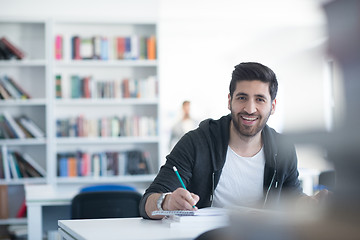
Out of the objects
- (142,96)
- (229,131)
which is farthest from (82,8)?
(229,131)

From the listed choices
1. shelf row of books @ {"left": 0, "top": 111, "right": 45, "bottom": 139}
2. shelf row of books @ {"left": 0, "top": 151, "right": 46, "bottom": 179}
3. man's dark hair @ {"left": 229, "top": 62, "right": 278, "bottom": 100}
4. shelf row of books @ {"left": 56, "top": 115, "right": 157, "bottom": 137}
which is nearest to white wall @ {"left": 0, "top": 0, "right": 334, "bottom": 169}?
man's dark hair @ {"left": 229, "top": 62, "right": 278, "bottom": 100}

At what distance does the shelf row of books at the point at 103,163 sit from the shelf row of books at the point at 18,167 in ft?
0.73

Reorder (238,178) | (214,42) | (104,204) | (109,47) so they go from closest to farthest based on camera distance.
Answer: (238,178) < (104,204) < (109,47) < (214,42)

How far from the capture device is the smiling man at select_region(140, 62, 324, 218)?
1.74 m

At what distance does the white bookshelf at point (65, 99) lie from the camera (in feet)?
16.1

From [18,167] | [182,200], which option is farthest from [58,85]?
[182,200]

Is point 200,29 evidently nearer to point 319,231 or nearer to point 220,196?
point 220,196

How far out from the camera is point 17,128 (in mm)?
4863

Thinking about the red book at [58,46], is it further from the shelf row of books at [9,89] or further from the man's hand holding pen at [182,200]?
the man's hand holding pen at [182,200]

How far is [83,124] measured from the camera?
4.98 m

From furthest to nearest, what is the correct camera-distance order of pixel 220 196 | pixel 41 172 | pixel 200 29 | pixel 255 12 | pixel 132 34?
1. pixel 200 29
2. pixel 255 12
3. pixel 132 34
4. pixel 41 172
5. pixel 220 196

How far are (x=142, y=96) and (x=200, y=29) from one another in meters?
3.21

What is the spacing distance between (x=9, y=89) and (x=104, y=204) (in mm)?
2735

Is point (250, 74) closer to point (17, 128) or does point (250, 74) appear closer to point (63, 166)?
point (63, 166)
